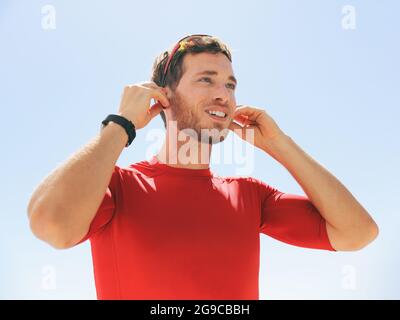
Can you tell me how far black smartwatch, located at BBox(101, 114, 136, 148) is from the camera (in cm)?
250

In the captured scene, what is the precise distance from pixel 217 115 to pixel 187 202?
2.19ft

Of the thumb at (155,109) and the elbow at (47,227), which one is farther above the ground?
the thumb at (155,109)

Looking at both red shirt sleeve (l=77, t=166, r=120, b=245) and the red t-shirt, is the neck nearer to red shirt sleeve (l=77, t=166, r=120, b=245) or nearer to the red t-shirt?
the red t-shirt

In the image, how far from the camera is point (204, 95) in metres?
3.04

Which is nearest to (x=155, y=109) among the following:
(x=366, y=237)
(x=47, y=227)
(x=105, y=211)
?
(x=105, y=211)

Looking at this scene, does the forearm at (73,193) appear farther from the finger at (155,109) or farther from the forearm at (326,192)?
the forearm at (326,192)

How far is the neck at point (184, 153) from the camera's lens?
3035mm

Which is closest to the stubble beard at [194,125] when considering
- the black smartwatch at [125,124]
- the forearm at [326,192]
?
the forearm at [326,192]

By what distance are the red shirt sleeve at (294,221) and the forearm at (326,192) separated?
9 cm

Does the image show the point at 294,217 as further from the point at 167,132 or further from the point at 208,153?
the point at 167,132

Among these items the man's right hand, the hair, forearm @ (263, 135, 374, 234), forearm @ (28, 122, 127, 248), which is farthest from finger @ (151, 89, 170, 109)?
forearm @ (263, 135, 374, 234)

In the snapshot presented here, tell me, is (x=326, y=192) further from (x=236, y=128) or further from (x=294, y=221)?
(x=236, y=128)

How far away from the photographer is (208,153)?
3178mm
